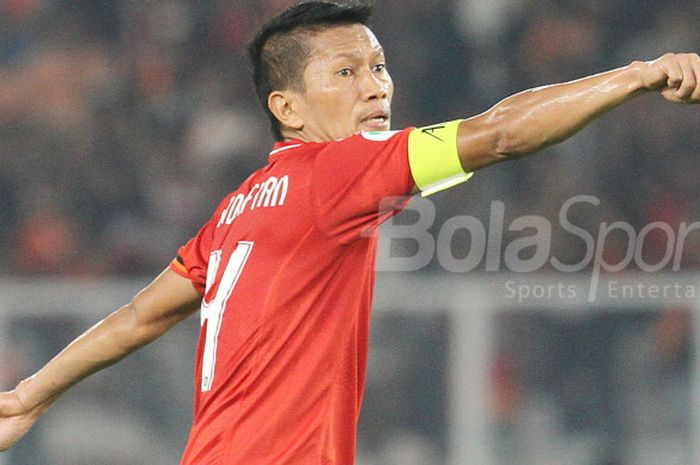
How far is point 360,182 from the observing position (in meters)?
Answer: 3.14

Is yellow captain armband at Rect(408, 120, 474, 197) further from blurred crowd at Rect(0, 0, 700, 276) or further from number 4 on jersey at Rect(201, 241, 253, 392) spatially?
blurred crowd at Rect(0, 0, 700, 276)

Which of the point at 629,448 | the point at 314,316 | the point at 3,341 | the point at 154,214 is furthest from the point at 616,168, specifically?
the point at 314,316

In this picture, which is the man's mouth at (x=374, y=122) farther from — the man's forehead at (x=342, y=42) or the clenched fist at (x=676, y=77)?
the clenched fist at (x=676, y=77)

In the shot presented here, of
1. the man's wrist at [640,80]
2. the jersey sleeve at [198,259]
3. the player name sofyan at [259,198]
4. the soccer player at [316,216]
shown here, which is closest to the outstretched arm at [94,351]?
the jersey sleeve at [198,259]

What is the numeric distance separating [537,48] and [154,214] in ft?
9.48

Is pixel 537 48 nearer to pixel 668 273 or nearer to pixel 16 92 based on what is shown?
pixel 668 273

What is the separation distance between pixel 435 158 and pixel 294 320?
0.61 meters

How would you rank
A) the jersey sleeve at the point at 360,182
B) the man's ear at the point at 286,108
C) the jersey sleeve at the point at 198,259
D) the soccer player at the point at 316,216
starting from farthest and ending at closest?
the jersey sleeve at the point at 198,259
the man's ear at the point at 286,108
the jersey sleeve at the point at 360,182
the soccer player at the point at 316,216

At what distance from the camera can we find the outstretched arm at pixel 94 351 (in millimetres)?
4016

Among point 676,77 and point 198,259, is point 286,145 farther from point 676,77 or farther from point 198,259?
point 676,77

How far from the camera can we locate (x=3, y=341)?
6402mm

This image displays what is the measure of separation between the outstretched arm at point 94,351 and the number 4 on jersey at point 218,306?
49 cm

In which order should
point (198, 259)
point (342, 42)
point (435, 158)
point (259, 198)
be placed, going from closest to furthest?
1. point (435, 158)
2. point (259, 198)
3. point (342, 42)
4. point (198, 259)

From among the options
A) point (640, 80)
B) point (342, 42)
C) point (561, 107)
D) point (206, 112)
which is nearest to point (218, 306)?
point (342, 42)
